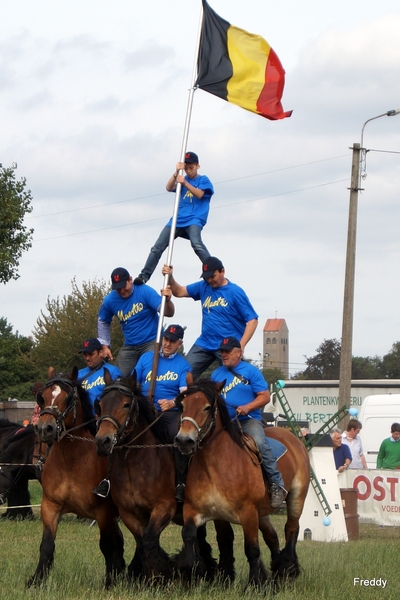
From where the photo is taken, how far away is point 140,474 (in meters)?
9.26

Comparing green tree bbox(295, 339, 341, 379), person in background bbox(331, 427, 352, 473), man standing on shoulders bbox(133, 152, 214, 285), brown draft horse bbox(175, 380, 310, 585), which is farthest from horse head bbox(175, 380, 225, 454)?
green tree bbox(295, 339, 341, 379)

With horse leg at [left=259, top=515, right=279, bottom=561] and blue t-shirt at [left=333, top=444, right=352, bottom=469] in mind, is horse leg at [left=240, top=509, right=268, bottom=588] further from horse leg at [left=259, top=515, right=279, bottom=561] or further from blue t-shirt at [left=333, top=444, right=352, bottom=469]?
blue t-shirt at [left=333, top=444, right=352, bottom=469]

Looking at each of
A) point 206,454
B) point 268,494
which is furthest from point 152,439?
point 268,494

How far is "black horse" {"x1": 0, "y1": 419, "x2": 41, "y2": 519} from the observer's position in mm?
17062

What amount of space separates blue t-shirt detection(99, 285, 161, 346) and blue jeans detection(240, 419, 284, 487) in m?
Answer: 1.56

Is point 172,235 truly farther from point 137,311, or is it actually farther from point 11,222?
point 11,222

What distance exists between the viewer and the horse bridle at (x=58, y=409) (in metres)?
9.13

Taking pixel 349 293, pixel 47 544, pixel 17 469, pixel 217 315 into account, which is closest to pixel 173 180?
pixel 217 315

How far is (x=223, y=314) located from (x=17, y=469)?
26.9ft

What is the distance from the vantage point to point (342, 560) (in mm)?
11703

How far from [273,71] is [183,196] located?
7.35 feet

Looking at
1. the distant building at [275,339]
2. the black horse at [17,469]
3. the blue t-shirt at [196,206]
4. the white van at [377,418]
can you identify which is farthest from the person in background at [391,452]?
the distant building at [275,339]

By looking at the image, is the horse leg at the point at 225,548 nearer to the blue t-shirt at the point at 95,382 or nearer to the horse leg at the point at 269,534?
the horse leg at the point at 269,534

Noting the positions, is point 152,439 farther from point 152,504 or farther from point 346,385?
point 346,385
